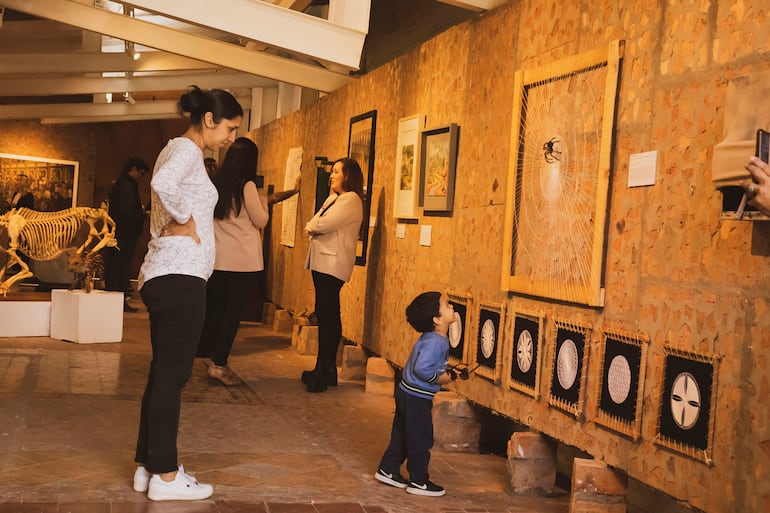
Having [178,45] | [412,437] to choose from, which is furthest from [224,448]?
[178,45]

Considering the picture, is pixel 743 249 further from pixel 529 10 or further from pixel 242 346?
pixel 242 346

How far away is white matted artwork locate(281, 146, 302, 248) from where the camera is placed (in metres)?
11.0

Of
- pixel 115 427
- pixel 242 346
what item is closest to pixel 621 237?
pixel 115 427

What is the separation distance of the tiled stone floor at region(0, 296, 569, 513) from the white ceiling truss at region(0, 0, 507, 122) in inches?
99.4

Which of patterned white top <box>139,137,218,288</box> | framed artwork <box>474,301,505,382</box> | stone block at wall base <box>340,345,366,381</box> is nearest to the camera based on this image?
patterned white top <box>139,137,218,288</box>

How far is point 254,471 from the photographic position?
434 centimetres

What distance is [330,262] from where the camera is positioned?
Result: 6688mm

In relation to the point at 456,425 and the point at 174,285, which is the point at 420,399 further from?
the point at 174,285

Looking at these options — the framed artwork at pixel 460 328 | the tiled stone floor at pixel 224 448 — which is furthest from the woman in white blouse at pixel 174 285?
the framed artwork at pixel 460 328

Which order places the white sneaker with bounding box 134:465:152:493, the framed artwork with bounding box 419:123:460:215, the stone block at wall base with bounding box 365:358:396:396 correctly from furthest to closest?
the stone block at wall base with bounding box 365:358:396:396 → the framed artwork with bounding box 419:123:460:215 → the white sneaker with bounding box 134:465:152:493

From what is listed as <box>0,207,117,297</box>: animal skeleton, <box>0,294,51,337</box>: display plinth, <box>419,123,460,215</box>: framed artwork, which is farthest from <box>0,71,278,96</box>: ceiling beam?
<box>419,123,460,215</box>: framed artwork

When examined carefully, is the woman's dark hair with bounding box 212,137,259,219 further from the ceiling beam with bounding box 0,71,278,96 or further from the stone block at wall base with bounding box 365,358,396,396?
the ceiling beam with bounding box 0,71,278,96

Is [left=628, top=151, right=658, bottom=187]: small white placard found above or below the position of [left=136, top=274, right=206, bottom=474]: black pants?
above

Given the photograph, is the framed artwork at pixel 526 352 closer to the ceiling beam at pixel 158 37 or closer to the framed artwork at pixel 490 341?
the framed artwork at pixel 490 341
